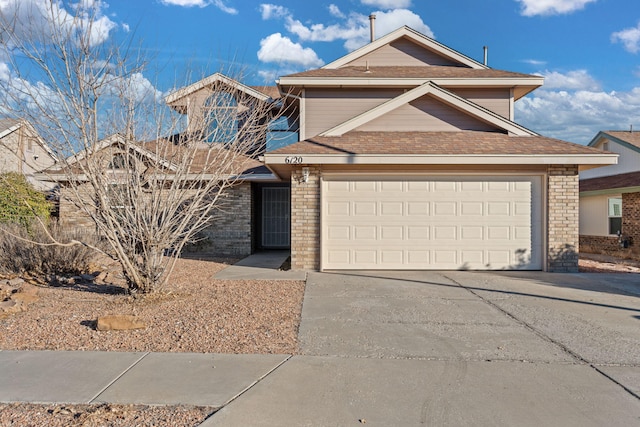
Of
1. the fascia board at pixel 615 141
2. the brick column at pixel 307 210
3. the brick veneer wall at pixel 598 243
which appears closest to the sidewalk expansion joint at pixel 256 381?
the brick column at pixel 307 210

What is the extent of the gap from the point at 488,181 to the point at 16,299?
10.0 metres

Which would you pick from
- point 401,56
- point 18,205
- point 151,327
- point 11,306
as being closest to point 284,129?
point 401,56

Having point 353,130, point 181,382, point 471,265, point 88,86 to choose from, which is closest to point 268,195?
point 353,130

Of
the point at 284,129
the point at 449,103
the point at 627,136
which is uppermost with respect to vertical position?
the point at 627,136

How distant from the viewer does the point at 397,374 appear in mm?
4527

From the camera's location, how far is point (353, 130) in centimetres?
1243

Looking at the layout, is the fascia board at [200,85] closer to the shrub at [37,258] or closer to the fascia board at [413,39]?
the shrub at [37,258]

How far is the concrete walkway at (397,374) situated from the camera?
3762mm

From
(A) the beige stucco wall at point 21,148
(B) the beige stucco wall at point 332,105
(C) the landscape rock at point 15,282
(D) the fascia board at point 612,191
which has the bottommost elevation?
(C) the landscape rock at point 15,282

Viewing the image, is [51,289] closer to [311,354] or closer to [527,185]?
[311,354]

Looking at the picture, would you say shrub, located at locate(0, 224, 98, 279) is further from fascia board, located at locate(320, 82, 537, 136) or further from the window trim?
the window trim

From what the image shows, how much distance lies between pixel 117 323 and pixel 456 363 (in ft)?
13.6

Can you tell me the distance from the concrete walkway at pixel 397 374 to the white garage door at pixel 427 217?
406 centimetres

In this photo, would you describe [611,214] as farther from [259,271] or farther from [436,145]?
[259,271]
